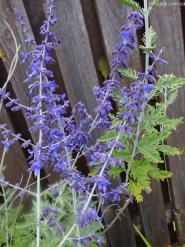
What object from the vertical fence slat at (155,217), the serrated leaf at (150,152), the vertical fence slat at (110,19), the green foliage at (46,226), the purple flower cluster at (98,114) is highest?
the vertical fence slat at (110,19)

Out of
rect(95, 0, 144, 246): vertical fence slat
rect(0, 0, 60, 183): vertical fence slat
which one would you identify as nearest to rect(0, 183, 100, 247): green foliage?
rect(0, 0, 60, 183): vertical fence slat

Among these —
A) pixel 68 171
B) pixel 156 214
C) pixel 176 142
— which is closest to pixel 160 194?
pixel 156 214

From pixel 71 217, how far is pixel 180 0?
1.39 metres

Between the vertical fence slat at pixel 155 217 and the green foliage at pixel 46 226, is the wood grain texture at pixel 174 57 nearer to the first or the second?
the vertical fence slat at pixel 155 217

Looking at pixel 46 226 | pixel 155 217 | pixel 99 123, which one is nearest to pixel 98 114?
pixel 99 123

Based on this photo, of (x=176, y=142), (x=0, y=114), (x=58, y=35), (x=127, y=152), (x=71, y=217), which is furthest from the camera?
(x=176, y=142)

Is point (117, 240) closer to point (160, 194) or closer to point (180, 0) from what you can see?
point (160, 194)

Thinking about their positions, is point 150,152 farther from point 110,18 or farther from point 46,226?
point 110,18

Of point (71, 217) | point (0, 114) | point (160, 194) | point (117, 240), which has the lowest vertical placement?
point (117, 240)

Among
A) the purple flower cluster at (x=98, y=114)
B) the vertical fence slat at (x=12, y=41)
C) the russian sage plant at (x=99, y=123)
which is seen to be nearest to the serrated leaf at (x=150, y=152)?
the russian sage plant at (x=99, y=123)

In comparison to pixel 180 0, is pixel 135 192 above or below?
below

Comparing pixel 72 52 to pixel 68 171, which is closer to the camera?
pixel 68 171

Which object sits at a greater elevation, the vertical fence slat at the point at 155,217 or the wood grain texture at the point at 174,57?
the wood grain texture at the point at 174,57

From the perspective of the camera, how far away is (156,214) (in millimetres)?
2129
